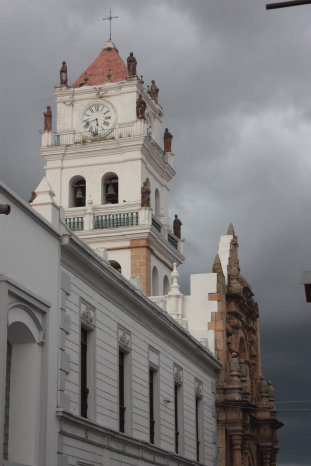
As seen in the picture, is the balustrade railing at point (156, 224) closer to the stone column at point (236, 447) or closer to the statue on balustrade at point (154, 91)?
the statue on balustrade at point (154, 91)

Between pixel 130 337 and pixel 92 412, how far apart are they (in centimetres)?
364

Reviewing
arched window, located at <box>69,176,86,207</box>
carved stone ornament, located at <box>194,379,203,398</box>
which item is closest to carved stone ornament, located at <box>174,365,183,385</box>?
carved stone ornament, located at <box>194,379,203,398</box>

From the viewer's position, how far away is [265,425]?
1497 inches

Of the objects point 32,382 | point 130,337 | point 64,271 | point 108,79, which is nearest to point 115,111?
point 108,79

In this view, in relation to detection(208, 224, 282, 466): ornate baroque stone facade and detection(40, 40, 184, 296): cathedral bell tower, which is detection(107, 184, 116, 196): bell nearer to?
detection(40, 40, 184, 296): cathedral bell tower

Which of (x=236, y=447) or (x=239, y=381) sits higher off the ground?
(x=239, y=381)

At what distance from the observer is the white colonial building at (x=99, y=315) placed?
713 inches

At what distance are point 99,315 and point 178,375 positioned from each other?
7.32 meters

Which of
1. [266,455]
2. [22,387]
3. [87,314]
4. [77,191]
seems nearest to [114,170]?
[77,191]

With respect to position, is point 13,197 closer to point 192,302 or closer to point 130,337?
point 130,337

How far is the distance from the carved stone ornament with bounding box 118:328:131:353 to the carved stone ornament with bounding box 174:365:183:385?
4641mm

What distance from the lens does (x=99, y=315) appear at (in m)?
22.2

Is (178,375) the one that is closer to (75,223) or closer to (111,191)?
(75,223)

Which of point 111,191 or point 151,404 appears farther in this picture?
point 111,191
